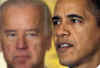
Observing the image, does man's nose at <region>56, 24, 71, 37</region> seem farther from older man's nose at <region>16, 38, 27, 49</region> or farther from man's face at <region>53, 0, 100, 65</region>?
older man's nose at <region>16, 38, 27, 49</region>

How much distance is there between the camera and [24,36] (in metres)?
1.18

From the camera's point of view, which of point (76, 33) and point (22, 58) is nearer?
point (76, 33)

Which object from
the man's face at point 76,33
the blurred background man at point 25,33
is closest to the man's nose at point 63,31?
the man's face at point 76,33

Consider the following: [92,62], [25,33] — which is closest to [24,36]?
[25,33]

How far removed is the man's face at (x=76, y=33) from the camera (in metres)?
1.09

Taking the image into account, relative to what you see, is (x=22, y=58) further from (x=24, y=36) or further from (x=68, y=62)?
(x=68, y=62)

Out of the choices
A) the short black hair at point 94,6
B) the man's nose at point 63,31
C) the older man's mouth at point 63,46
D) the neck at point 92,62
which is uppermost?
the short black hair at point 94,6

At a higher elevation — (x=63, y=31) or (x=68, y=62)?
(x=63, y=31)

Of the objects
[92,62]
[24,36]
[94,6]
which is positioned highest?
[94,6]

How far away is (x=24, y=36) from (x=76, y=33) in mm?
278

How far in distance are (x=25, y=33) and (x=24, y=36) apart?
0.06 ft

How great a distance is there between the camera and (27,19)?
47.5 inches

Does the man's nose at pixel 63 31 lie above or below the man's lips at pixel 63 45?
above

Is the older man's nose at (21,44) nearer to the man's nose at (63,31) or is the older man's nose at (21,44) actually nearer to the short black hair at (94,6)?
the man's nose at (63,31)
